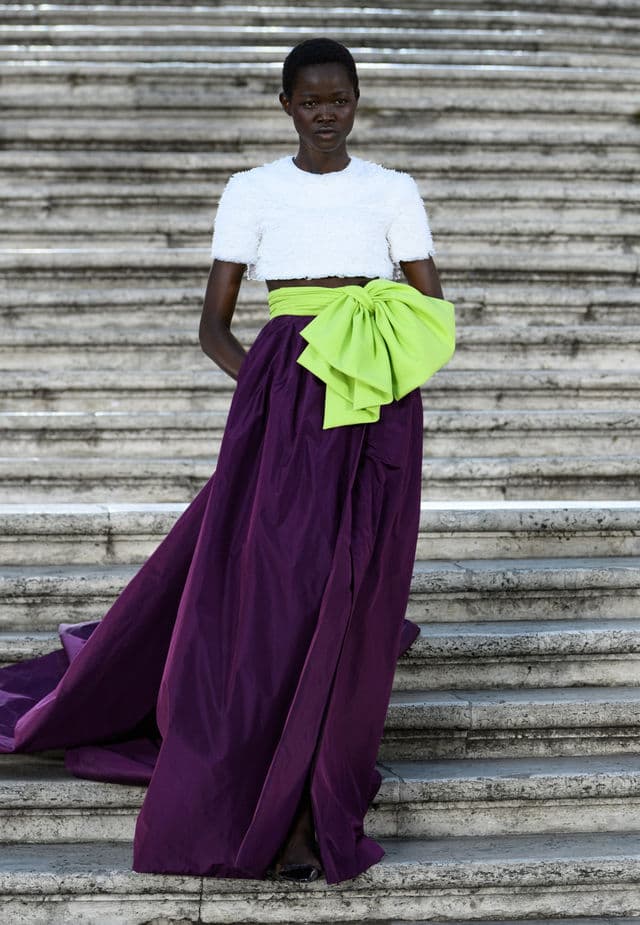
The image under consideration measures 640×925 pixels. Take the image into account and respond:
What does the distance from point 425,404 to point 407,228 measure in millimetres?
2001

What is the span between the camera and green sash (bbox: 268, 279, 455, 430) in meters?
2.57

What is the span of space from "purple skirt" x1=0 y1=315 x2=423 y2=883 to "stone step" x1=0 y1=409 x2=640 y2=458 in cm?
177

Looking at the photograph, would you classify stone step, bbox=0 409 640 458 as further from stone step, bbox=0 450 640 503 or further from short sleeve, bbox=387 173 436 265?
short sleeve, bbox=387 173 436 265

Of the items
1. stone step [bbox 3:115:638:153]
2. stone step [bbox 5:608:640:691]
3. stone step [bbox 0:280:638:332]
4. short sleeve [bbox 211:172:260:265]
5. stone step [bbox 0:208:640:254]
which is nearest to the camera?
short sleeve [bbox 211:172:260:265]

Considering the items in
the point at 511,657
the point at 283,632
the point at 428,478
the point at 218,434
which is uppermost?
the point at 218,434

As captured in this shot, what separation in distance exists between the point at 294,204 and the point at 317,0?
5232 millimetres

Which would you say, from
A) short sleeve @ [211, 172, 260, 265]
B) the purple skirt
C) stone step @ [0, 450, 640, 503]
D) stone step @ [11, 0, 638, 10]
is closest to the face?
short sleeve @ [211, 172, 260, 265]

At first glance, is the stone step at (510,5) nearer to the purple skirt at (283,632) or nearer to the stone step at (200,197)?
the stone step at (200,197)

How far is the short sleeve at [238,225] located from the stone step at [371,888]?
1366 mm

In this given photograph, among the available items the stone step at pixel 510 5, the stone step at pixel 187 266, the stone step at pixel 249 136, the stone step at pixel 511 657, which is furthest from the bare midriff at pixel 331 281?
the stone step at pixel 510 5

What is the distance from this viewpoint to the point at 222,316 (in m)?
2.79

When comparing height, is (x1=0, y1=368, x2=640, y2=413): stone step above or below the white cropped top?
below

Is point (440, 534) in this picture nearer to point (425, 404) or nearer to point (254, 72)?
point (425, 404)

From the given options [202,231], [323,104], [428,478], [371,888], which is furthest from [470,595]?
[202,231]
